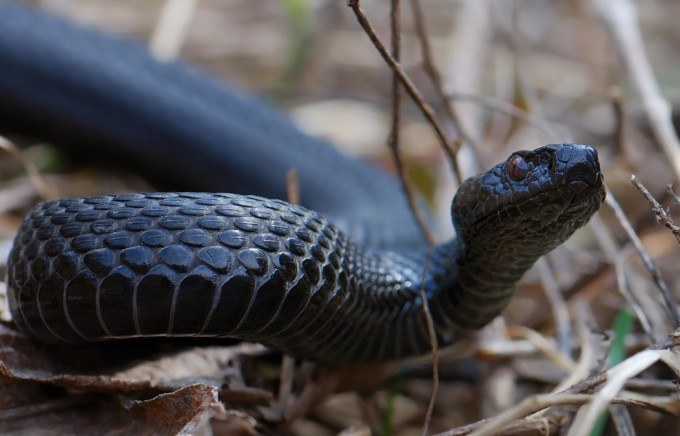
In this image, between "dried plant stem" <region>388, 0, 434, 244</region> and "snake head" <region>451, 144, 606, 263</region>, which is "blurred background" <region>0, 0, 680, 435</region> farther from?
"snake head" <region>451, 144, 606, 263</region>

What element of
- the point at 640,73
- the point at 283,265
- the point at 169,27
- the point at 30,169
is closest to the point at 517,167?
the point at 283,265

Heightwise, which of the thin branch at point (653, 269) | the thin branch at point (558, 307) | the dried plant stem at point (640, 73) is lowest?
the thin branch at point (558, 307)

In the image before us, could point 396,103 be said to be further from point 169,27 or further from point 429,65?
point 169,27

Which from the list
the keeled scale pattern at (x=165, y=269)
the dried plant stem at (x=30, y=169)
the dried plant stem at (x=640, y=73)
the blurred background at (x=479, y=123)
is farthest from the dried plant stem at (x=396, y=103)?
the dried plant stem at (x=30, y=169)

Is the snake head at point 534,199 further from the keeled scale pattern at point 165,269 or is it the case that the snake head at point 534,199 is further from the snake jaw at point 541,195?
the keeled scale pattern at point 165,269

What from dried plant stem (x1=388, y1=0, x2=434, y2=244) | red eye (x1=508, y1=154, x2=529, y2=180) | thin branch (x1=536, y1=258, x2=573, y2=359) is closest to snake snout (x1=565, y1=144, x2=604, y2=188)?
red eye (x1=508, y1=154, x2=529, y2=180)

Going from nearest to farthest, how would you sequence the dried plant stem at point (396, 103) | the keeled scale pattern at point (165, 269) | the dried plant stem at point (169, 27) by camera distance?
the keeled scale pattern at point (165, 269) < the dried plant stem at point (396, 103) < the dried plant stem at point (169, 27)

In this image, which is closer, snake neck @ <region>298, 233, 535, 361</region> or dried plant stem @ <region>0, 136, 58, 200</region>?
snake neck @ <region>298, 233, 535, 361</region>
